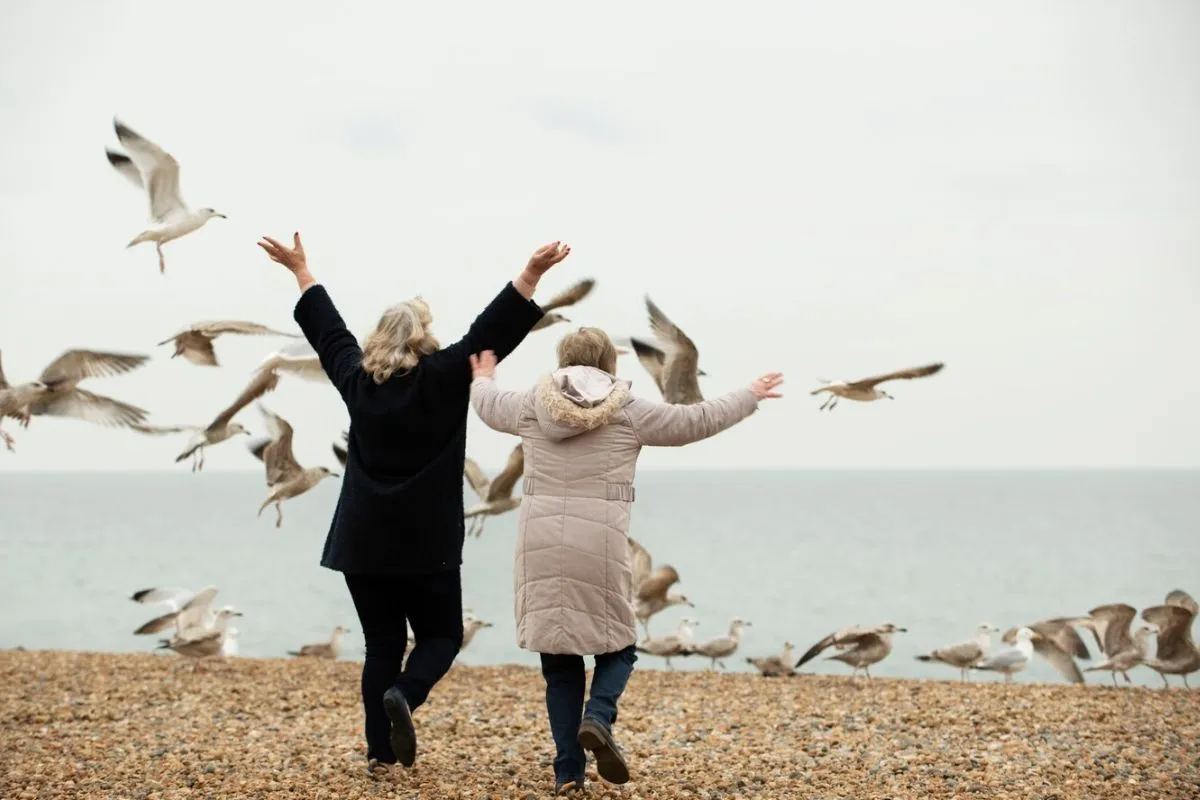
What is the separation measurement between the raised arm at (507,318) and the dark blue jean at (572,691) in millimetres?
1049

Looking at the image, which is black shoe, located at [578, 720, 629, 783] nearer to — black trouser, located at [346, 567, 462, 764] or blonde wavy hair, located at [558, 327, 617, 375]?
black trouser, located at [346, 567, 462, 764]

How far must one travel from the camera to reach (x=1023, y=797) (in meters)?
4.74

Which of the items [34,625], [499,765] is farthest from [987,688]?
[34,625]

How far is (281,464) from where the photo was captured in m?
8.32

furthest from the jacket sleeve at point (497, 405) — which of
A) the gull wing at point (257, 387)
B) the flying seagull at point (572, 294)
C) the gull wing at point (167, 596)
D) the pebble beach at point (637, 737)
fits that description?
the gull wing at point (167, 596)

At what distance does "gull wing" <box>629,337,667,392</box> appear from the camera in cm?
772

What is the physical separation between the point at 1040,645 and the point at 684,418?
5.57 metres

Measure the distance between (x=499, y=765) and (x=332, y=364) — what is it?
1.74 m

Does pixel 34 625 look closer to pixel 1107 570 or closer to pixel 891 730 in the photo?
pixel 891 730

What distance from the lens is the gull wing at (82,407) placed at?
24.2 ft

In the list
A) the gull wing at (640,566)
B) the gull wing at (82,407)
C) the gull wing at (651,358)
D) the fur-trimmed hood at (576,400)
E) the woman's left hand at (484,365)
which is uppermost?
the gull wing at (651,358)

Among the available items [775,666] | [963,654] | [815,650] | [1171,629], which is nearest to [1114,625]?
[1171,629]

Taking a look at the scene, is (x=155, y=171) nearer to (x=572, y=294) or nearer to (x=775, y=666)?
(x=572, y=294)

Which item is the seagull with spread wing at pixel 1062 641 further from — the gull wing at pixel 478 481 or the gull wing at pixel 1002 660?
the gull wing at pixel 478 481
